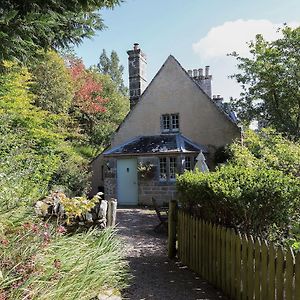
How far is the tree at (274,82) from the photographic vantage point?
651 inches

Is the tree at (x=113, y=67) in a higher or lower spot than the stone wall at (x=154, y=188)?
higher

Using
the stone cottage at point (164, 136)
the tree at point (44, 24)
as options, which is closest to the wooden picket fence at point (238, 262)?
the tree at point (44, 24)

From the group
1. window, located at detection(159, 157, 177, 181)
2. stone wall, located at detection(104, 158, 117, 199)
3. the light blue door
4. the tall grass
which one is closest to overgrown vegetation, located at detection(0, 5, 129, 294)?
the tall grass

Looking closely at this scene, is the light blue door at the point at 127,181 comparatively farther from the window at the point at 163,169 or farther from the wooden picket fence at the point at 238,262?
the wooden picket fence at the point at 238,262

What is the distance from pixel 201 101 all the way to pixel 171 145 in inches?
109

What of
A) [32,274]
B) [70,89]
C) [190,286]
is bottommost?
[190,286]

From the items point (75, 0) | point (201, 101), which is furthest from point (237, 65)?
point (75, 0)

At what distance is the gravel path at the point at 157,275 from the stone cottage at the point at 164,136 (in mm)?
6399

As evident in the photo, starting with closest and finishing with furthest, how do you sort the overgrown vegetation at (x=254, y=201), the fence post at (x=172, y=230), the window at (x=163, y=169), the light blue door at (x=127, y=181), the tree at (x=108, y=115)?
the overgrown vegetation at (x=254, y=201) < the fence post at (x=172, y=230) < the window at (x=163, y=169) < the light blue door at (x=127, y=181) < the tree at (x=108, y=115)

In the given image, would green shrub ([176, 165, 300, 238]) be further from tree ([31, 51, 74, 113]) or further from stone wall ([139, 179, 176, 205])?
tree ([31, 51, 74, 113])

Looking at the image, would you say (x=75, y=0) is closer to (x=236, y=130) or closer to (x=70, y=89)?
(x=236, y=130)

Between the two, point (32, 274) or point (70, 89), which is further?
point (70, 89)

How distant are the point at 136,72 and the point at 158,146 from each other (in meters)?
4.78

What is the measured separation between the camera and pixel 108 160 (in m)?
17.3
